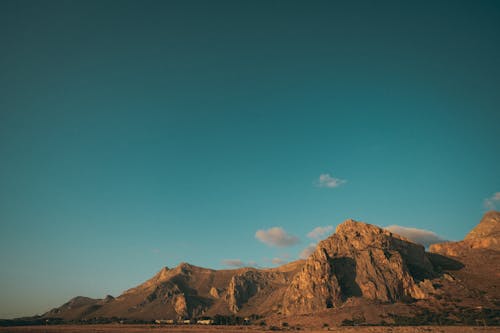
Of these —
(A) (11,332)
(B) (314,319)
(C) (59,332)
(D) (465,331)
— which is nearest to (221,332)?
(B) (314,319)

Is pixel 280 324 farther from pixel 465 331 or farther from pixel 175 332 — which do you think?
pixel 465 331

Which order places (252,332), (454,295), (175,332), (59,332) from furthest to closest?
(454,295) < (59,332) < (175,332) < (252,332)

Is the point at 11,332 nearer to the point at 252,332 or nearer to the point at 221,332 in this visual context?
the point at 221,332

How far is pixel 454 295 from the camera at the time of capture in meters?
199

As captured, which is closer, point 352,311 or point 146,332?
point 146,332

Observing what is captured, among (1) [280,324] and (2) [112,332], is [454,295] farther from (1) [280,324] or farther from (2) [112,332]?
(2) [112,332]

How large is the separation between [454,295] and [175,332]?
16828cm

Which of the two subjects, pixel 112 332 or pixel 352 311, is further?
pixel 352 311

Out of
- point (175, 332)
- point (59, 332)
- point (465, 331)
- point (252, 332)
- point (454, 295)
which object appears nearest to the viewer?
point (465, 331)

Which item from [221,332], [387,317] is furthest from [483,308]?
[221,332]

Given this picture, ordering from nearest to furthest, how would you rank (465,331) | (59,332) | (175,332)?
(465,331)
(175,332)
(59,332)

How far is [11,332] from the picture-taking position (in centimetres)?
18900

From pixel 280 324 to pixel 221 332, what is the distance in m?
48.1

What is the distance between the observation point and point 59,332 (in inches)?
7338
